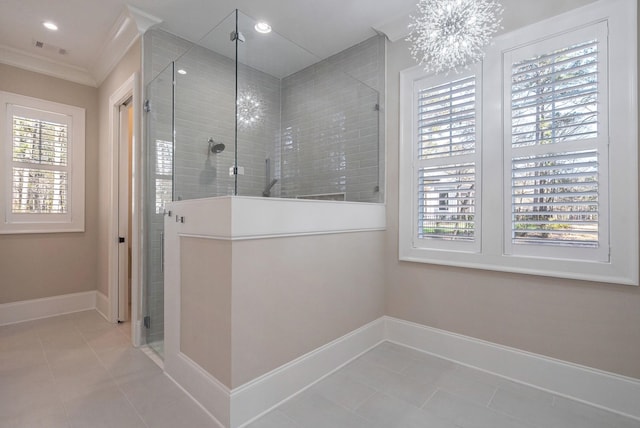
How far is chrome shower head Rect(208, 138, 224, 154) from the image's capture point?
7.05 ft

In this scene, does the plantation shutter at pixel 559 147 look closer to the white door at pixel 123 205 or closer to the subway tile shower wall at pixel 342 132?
the subway tile shower wall at pixel 342 132

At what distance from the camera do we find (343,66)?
117 inches

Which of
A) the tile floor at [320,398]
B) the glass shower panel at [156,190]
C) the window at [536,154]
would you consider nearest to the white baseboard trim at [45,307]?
the tile floor at [320,398]

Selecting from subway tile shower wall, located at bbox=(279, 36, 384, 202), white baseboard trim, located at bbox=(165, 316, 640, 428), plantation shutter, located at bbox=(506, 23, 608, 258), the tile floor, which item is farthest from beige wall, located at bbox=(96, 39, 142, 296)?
plantation shutter, located at bbox=(506, 23, 608, 258)

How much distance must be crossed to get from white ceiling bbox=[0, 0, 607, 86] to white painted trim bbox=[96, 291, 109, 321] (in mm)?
2515

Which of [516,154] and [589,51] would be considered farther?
[516,154]

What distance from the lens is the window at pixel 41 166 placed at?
3105mm

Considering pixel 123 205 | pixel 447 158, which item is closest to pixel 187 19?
pixel 123 205

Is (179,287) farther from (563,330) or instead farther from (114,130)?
(563,330)

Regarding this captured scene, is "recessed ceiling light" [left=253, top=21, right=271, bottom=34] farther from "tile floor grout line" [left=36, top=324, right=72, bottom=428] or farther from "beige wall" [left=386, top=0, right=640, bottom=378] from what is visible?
"tile floor grout line" [left=36, top=324, right=72, bottom=428]

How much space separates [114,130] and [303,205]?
2461 millimetres

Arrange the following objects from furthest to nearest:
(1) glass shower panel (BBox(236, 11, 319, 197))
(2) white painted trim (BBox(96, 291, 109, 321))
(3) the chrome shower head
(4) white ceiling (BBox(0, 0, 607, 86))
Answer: (2) white painted trim (BBox(96, 291, 109, 321)), (4) white ceiling (BBox(0, 0, 607, 86)), (3) the chrome shower head, (1) glass shower panel (BBox(236, 11, 319, 197))

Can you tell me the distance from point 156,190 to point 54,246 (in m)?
1.87

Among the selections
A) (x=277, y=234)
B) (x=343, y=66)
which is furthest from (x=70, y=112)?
(x=277, y=234)
